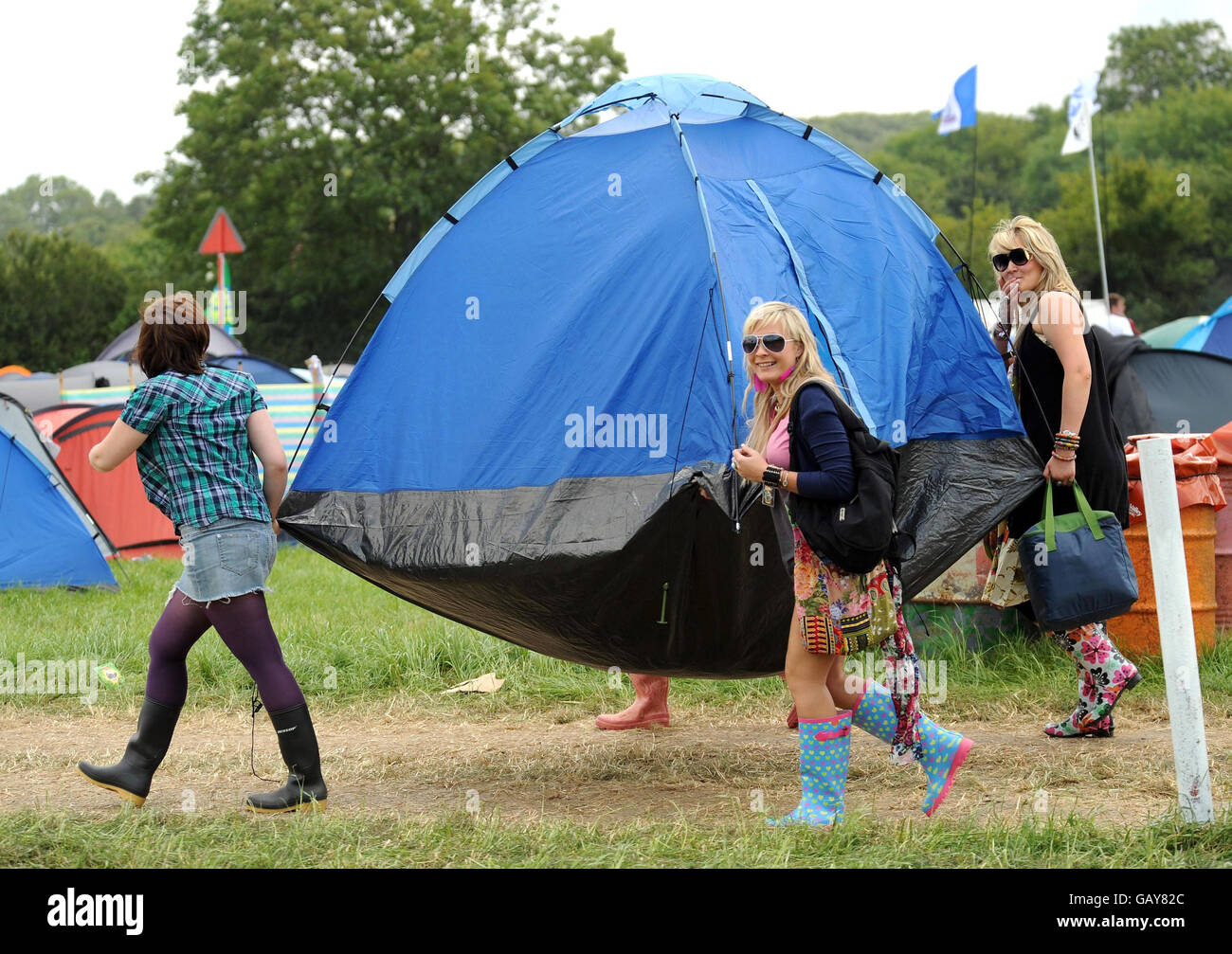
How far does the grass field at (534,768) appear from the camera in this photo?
11.1 feet

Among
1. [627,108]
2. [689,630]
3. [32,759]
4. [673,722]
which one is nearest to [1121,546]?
[689,630]

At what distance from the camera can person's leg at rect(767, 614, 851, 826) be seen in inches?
142

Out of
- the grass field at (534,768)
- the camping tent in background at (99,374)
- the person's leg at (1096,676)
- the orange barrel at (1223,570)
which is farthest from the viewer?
the camping tent in background at (99,374)

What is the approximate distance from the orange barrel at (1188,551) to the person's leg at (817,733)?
2.72 meters

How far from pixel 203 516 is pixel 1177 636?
2.81 m

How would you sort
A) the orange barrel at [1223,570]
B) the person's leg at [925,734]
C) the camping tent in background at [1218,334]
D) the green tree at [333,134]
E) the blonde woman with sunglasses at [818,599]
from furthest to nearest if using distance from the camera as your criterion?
the green tree at [333,134]
the camping tent in background at [1218,334]
the orange barrel at [1223,570]
the person's leg at [925,734]
the blonde woman with sunglasses at [818,599]

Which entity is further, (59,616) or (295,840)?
(59,616)

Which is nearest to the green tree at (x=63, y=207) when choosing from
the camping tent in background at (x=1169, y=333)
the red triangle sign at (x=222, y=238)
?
the red triangle sign at (x=222, y=238)

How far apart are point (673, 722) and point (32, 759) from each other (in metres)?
2.53

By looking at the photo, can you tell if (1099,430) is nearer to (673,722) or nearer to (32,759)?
(673,722)

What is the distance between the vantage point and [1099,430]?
4.66m

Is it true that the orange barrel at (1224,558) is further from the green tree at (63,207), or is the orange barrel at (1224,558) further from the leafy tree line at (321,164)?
the green tree at (63,207)

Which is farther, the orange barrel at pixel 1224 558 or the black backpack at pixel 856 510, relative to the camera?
the orange barrel at pixel 1224 558

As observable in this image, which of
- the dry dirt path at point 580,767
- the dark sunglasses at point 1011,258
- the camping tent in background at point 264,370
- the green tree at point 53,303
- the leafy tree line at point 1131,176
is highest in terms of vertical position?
the leafy tree line at point 1131,176
